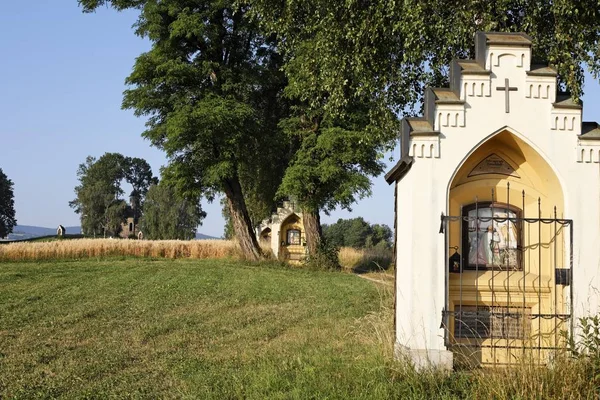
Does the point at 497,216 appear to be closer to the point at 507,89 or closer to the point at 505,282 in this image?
the point at 505,282

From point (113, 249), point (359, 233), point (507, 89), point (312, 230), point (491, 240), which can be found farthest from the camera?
point (359, 233)

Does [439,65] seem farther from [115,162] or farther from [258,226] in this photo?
[115,162]

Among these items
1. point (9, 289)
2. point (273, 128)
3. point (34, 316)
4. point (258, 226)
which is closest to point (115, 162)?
point (258, 226)

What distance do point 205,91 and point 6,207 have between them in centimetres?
7850

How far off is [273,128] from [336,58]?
25.4m

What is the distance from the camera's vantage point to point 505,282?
9297mm

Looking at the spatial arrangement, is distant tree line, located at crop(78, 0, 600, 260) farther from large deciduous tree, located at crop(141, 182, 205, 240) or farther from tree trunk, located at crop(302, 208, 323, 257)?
large deciduous tree, located at crop(141, 182, 205, 240)

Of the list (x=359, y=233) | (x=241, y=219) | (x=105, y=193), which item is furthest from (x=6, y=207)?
(x=241, y=219)

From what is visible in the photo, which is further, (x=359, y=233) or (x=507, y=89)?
(x=359, y=233)

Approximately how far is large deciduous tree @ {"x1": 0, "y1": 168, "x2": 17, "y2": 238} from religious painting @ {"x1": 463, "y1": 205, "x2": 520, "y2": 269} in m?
103

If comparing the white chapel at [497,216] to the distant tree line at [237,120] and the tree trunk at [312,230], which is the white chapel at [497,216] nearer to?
the distant tree line at [237,120]

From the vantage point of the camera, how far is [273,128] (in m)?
38.9

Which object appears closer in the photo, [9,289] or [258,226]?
[9,289]

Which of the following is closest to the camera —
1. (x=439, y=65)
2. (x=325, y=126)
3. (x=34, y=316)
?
(x=439, y=65)
